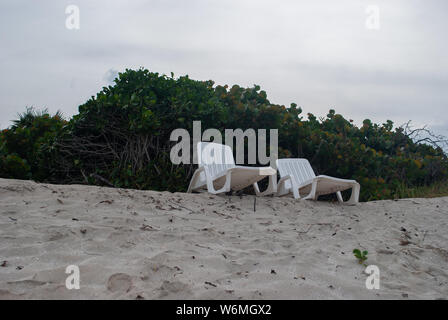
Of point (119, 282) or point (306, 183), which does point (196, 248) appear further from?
point (306, 183)

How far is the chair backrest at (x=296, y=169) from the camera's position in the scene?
20.2 feet

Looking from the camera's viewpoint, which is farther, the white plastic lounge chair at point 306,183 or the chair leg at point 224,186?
the white plastic lounge chair at point 306,183

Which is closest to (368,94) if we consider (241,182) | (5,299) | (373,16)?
(373,16)

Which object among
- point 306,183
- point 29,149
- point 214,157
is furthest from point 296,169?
point 29,149

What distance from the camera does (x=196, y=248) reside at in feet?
9.10

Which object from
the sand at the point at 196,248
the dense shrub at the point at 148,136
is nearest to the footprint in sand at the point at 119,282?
the sand at the point at 196,248

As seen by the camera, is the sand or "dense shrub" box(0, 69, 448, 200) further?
"dense shrub" box(0, 69, 448, 200)

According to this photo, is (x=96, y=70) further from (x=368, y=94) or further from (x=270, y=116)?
(x=368, y=94)

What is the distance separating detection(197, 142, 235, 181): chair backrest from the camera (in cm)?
547

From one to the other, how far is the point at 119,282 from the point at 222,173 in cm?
294

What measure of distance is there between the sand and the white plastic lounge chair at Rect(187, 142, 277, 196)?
1.20 feet

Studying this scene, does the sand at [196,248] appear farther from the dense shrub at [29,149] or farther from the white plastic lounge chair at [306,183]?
the dense shrub at [29,149]

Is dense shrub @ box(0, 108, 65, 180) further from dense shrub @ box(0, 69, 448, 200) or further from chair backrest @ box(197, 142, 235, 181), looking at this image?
chair backrest @ box(197, 142, 235, 181)

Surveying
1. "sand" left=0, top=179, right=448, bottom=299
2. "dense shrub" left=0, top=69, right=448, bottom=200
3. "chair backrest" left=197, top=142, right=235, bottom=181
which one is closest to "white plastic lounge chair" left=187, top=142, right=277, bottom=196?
"chair backrest" left=197, top=142, right=235, bottom=181
